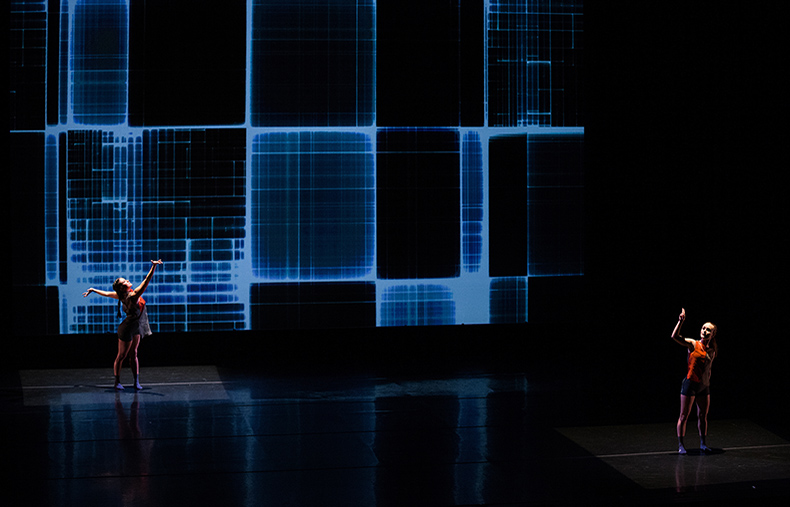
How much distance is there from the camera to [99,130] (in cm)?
1070

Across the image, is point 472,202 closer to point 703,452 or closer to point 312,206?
point 312,206

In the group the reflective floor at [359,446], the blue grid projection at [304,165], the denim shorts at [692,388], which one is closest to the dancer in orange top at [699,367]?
the denim shorts at [692,388]

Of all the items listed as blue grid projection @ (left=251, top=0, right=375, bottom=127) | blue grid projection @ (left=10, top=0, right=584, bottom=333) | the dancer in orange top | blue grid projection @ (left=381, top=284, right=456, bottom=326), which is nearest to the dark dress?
blue grid projection @ (left=10, top=0, right=584, bottom=333)

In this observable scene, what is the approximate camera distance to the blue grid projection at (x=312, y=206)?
10.9m

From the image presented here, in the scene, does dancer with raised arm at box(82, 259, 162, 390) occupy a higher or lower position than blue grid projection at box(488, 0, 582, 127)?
lower

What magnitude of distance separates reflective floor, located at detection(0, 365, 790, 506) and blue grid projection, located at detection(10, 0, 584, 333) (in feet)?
4.06

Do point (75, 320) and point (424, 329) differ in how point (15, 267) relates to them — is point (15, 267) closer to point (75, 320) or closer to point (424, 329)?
point (75, 320)

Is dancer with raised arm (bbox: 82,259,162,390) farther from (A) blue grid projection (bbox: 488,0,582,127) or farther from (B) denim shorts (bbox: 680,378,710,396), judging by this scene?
(B) denim shorts (bbox: 680,378,710,396)

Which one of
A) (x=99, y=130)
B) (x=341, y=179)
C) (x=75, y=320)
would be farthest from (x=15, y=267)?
(x=341, y=179)

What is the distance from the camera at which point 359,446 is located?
24.7 ft

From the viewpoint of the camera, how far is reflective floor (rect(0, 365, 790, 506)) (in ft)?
20.7

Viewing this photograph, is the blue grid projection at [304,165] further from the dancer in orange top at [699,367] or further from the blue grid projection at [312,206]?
the dancer in orange top at [699,367]

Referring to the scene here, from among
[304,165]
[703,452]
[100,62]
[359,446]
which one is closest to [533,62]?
[304,165]

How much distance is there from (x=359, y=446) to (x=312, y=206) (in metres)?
4.19
